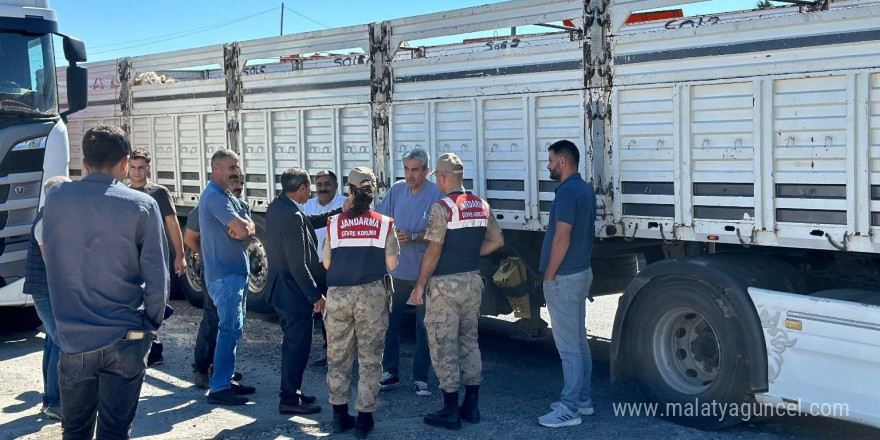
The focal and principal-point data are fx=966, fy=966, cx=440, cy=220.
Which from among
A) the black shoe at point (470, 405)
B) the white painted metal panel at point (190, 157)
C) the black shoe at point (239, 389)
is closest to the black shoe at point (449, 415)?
the black shoe at point (470, 405)

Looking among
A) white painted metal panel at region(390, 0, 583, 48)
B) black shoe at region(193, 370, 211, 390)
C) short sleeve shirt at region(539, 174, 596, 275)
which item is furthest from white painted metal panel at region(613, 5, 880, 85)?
black shoe at region(193, 370, 211, 390)

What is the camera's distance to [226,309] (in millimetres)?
6961

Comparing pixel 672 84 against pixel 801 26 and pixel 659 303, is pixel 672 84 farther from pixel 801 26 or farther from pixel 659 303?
pixel 659 303

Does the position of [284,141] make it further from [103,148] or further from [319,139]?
[103,148]

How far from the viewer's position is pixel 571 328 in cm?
650

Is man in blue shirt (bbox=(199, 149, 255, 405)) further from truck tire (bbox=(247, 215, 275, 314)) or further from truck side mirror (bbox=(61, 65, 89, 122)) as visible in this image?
truck tire (bbox=(247, 215, 275, 314))

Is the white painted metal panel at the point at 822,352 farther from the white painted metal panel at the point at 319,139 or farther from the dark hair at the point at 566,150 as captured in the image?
the white painted metal panel at the point at 319,139

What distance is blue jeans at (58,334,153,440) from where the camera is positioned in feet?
14.5

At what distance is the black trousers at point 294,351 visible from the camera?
6.67 m

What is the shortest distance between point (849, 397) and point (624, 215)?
2.06 metres

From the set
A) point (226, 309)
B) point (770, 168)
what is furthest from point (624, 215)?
point (226, 309)

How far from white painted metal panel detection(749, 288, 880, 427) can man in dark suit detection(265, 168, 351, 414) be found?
2.90m

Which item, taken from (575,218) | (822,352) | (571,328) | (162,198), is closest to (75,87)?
(162,198)

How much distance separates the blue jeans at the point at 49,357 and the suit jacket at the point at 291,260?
4.87 ft
